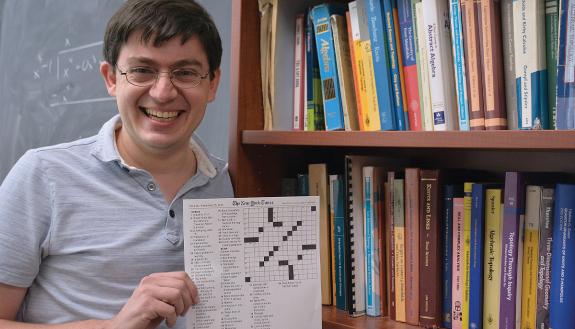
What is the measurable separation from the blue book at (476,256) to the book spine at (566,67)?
0.21 m

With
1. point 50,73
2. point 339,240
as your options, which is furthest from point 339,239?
point 50,73

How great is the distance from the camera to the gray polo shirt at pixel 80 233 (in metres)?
1.09

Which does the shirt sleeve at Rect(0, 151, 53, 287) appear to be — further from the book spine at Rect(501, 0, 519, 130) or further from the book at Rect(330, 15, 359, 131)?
the book spine at Rect(501, 0, 519, 130)

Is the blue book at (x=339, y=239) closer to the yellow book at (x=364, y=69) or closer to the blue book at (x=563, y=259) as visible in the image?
the yellow book at (x=364, y=69)

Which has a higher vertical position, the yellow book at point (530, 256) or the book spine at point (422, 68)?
the book spine at point (422, 68)

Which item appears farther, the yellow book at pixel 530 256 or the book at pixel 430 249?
the book at pixel 430 249

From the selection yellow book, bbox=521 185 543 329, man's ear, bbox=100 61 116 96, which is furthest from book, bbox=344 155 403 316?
man's ear, bbox=100 61 116 96

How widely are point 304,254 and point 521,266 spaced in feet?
1.28

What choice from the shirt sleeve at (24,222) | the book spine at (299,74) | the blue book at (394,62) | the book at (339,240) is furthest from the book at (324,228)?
the shirt sleeve at (24,222)

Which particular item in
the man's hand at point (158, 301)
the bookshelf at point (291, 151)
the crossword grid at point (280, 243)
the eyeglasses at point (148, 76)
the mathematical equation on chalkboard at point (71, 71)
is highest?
the mathematical equation on chalkboard at point (71, 71)

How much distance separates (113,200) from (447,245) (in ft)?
2.18

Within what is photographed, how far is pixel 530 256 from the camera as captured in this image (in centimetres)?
99

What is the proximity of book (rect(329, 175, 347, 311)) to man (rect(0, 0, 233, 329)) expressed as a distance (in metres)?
0.32

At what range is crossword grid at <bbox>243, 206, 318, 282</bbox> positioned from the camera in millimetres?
1086
